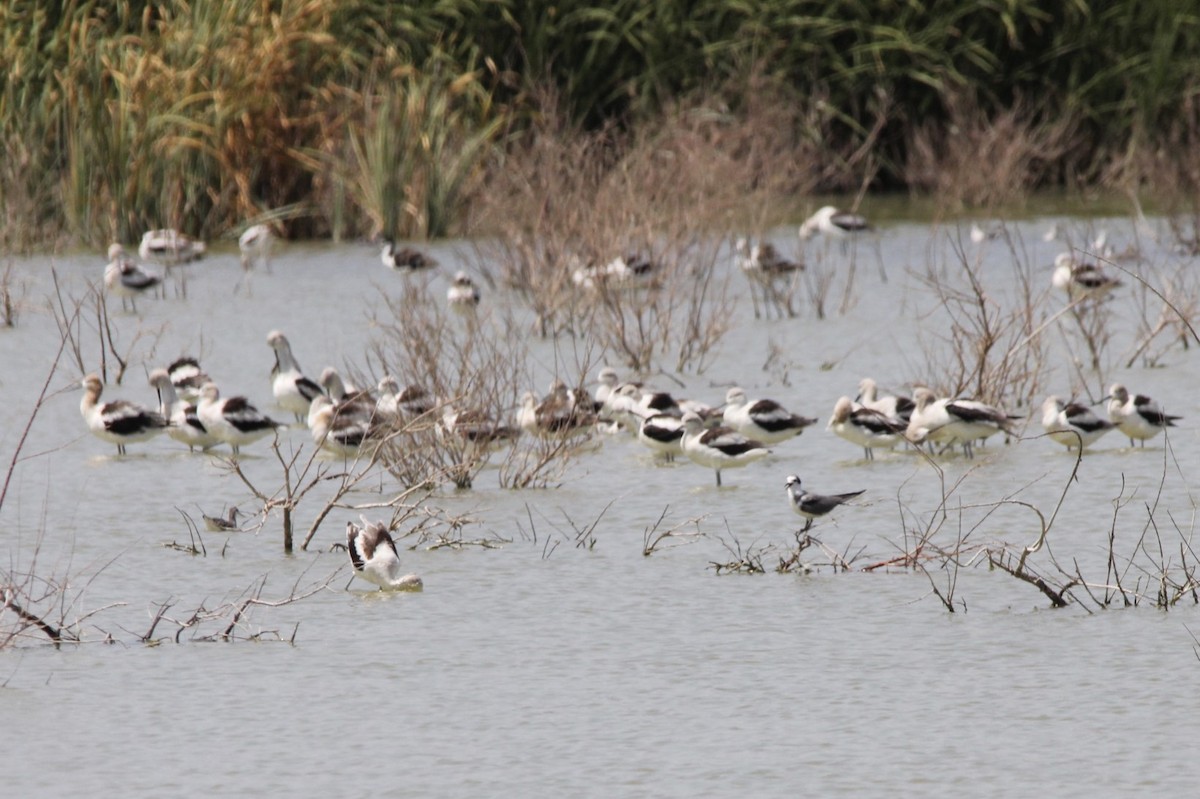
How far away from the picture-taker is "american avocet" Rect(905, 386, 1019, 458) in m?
11.6

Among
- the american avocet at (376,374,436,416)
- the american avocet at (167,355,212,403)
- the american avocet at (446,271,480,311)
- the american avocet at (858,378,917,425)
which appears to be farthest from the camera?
the american avocet at (446,271,480,311)

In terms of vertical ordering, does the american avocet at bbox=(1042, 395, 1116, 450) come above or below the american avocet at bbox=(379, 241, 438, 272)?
above

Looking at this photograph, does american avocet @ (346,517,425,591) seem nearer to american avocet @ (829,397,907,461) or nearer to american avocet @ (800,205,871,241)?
american avocet @ (829,397,907,461)

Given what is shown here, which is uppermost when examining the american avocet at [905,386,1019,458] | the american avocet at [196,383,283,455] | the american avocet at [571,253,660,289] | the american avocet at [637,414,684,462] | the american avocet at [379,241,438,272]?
the american avocet at [905,386,1019,458]

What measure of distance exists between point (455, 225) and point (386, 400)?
1115 centimetres

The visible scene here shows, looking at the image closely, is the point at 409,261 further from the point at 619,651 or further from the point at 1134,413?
the point at 619,651

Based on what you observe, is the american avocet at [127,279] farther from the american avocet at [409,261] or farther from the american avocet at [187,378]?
the american avocet at [187,378]

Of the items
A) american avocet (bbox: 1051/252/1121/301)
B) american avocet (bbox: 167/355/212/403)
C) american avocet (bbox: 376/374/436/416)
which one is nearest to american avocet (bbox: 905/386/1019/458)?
american avocet (bbox: 376/374/436/416)

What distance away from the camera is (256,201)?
74.5 ft

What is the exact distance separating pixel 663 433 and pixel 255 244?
9.13 meters

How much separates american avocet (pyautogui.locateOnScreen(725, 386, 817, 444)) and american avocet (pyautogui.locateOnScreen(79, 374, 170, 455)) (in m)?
3.39

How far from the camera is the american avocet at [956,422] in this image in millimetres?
11555

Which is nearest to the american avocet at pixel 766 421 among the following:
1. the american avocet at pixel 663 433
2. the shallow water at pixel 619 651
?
the shallow water at pixel 619 651

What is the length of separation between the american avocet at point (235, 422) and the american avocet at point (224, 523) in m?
2.31
